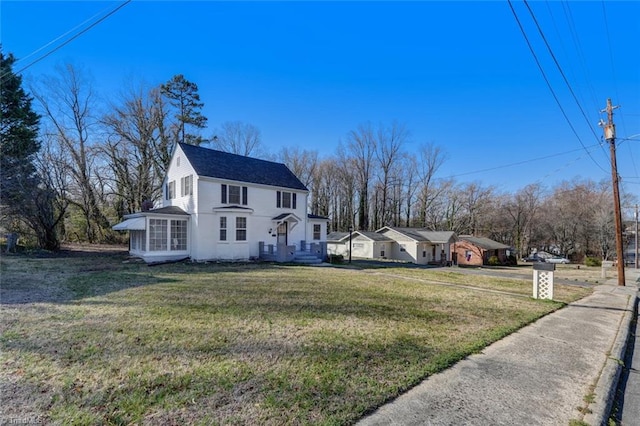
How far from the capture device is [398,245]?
1312 inches

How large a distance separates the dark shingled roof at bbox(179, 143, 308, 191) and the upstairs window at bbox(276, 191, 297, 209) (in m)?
0.51

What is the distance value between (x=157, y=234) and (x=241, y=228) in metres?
4.41

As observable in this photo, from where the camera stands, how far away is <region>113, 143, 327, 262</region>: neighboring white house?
55.8 feet

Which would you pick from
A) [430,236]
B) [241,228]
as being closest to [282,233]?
[241,228]

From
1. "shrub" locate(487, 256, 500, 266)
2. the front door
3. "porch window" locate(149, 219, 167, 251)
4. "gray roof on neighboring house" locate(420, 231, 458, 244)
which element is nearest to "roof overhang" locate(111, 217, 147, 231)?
"porch window" locate(149, 219, 167, 251)

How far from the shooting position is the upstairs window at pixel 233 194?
60.4 ft

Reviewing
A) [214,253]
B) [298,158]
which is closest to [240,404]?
[214,253]

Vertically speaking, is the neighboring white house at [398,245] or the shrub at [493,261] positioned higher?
the neighboring white house at [398,245]

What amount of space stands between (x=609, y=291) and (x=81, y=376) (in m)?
17.5

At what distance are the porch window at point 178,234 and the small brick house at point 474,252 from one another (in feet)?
93.3

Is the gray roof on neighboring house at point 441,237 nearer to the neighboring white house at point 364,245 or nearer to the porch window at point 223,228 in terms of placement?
the neighboring white house at point 364,245

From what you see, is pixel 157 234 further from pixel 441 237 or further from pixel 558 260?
pixel 558 260

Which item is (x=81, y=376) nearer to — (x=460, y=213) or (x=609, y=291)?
(x=609, y=291)

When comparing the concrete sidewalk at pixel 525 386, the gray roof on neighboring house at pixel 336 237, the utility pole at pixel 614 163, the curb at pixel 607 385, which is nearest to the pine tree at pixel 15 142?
the concrete sidewalk at pixel 525 386
